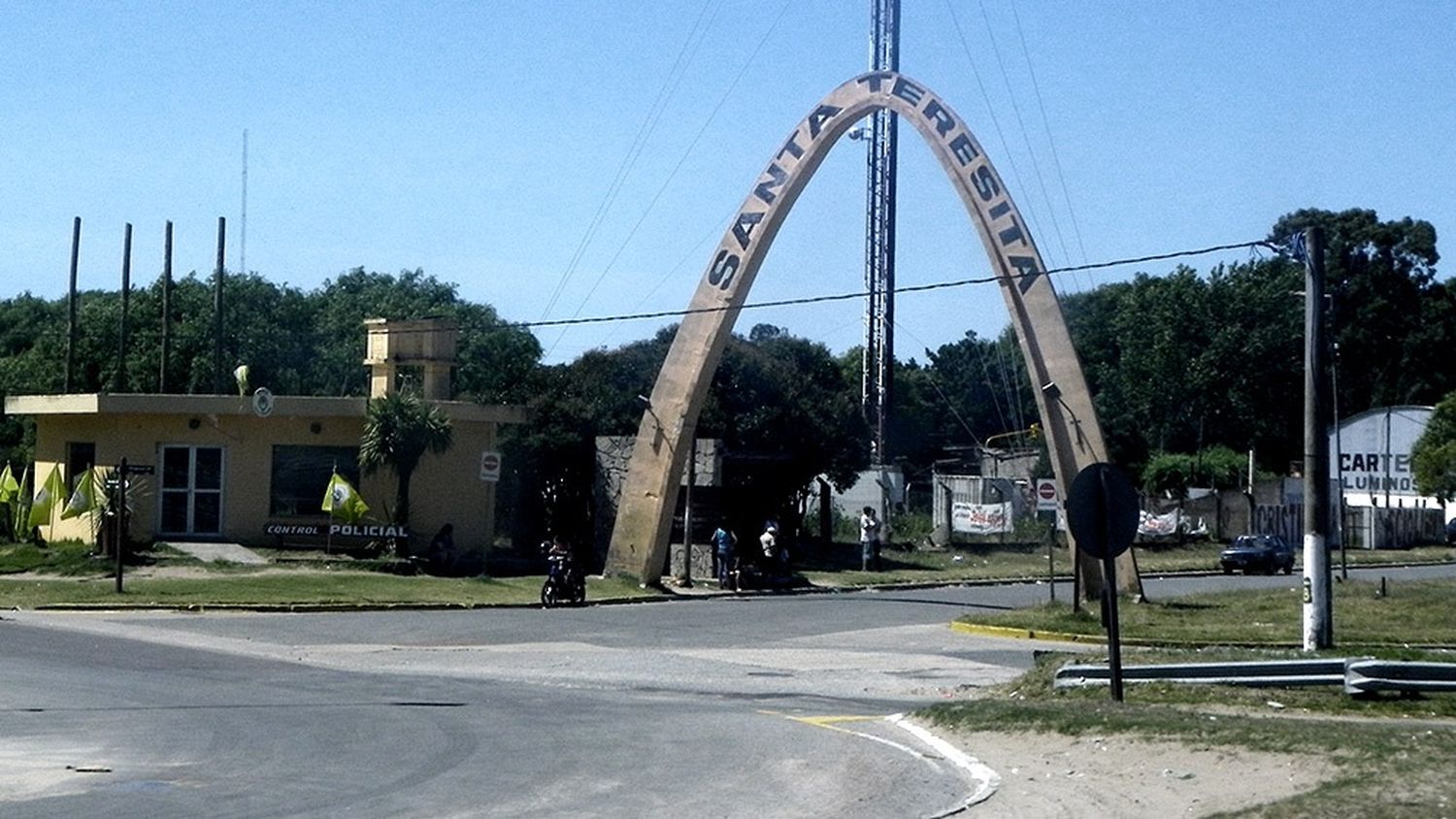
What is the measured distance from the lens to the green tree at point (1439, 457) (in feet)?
209

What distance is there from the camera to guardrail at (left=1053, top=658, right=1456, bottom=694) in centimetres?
1545

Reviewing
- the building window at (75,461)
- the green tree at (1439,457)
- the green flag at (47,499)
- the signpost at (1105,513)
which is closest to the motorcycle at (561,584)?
the green flag at (47,499)

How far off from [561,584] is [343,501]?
25.3 ft

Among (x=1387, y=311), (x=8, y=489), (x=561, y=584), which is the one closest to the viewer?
(x=561, y=584)

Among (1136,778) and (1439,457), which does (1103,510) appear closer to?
(1136,778)

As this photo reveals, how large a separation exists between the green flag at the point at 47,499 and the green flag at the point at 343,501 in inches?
291

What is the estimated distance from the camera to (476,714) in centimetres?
1706

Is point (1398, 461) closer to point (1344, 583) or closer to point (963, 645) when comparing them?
point (1344, 583)

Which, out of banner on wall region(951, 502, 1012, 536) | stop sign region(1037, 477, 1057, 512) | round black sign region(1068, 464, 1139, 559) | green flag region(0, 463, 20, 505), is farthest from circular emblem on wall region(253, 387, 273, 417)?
round black sign region(1068, 464, 1139, 559)

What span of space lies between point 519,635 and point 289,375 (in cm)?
4449

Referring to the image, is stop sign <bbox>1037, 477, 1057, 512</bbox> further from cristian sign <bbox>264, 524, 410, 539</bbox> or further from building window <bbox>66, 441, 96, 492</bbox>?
building window <bbox>66, 441, 96, 492</bbox>

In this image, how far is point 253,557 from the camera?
40000 millimetres

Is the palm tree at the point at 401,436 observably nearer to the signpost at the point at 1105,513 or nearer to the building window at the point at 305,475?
the building window at the point at 305,475

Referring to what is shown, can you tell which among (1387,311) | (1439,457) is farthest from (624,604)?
(1387,311)
